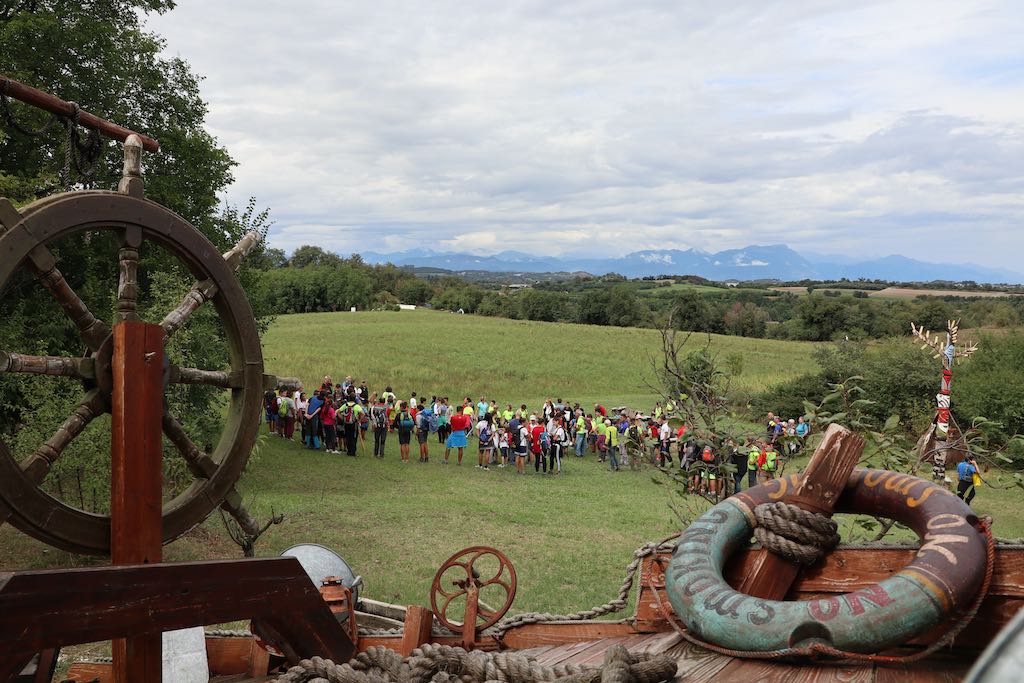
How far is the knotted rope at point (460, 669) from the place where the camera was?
2.98 meters

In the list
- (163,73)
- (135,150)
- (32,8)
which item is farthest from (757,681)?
(163,73)

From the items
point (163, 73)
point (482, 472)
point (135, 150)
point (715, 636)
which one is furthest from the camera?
point (482, 472)

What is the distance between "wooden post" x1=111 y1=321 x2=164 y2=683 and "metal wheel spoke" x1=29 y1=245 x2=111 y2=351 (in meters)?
0.10

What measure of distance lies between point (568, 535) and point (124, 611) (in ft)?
41.0

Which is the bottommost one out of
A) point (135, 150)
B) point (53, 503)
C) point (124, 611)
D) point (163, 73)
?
point (124, 611)

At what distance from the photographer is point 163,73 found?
19.5 metres

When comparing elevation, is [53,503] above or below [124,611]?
above

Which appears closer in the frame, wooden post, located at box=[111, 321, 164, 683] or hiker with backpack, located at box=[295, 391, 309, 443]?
wooden post, located at box=[111, 321, 164, 683]

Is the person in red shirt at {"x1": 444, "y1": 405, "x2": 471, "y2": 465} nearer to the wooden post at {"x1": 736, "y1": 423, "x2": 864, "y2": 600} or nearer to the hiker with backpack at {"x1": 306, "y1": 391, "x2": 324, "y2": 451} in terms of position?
the hiker with backpack at {"x1": 306, "y1": 391, "x2": 324, "y2": 451}

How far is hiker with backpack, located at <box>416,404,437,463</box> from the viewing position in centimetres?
2330

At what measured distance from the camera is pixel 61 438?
11.9 feet

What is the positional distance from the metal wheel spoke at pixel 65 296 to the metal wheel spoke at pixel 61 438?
0.79 feet

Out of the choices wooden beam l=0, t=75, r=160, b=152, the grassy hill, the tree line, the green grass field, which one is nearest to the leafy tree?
the tree line

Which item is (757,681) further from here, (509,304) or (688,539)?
(509,304)
